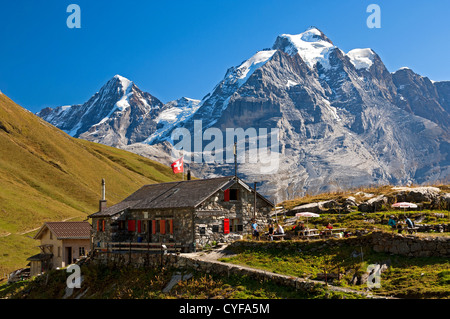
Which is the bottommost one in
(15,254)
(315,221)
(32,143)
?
(15,254)

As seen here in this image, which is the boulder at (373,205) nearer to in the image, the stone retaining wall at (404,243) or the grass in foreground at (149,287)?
the stone retaining wall at (404,243)

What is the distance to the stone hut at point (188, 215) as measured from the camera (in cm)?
4144

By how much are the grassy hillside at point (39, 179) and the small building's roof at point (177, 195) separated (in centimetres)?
3252

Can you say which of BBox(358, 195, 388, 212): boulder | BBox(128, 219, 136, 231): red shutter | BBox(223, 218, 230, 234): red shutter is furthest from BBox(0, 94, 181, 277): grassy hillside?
BBox(358, 195, 388, 212): boulder

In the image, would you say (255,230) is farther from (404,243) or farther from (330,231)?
(404,243)

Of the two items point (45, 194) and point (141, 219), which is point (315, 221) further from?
point (45, 194)

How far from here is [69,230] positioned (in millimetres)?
59781

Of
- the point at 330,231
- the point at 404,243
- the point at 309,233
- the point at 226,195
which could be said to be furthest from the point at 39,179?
the point at 404,243

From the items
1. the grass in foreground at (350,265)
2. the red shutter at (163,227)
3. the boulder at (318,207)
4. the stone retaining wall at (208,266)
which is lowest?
the stone retaining wall at (208,266)

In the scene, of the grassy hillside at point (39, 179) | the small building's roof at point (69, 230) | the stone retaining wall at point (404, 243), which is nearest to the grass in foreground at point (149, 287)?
the stone retaining wall at point (404, 243)

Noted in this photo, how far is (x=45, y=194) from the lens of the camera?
4970 inches
